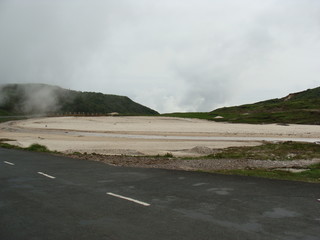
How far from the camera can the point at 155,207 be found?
33.2ft

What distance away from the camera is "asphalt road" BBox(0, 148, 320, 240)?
7.80 metres

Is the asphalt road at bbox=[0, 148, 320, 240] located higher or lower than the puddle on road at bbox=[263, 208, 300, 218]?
lower

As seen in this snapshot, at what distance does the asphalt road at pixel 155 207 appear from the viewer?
780 cm

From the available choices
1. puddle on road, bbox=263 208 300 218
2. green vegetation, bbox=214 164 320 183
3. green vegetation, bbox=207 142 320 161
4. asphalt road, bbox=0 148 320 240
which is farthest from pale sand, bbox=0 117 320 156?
puddle on road, bbox=263 208 300 218

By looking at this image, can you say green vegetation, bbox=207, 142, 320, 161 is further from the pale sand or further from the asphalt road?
the asphalt road

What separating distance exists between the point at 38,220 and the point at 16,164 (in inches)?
527

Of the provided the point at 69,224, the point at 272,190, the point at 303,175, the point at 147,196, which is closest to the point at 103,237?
the point at 69,224

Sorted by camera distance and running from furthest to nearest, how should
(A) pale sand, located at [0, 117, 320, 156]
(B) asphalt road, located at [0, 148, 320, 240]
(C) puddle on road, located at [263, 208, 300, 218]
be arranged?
(A) pale sand, located at [0, 117, 320, 156] < (C) puddle on road, located at [263, 208, 300, 218] < (B) asphalt road, located at [0, 148, 320, 240]

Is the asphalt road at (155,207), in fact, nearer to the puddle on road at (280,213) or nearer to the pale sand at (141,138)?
the puddle on road at (280,213)

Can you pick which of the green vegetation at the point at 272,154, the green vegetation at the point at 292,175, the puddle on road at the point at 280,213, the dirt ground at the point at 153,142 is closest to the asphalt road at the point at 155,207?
the puddle on road at the point at 280,213

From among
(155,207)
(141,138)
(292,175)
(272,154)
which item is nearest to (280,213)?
(155,207)

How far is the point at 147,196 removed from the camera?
11.7 m

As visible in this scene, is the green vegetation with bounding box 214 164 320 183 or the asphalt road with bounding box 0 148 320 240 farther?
the green vegetation with bounding box 214 164 320 183

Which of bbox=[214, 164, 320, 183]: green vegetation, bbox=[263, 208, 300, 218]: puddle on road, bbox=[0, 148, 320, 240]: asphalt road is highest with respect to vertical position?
bbox=[214, 164, 320, 183]: green vegetation
